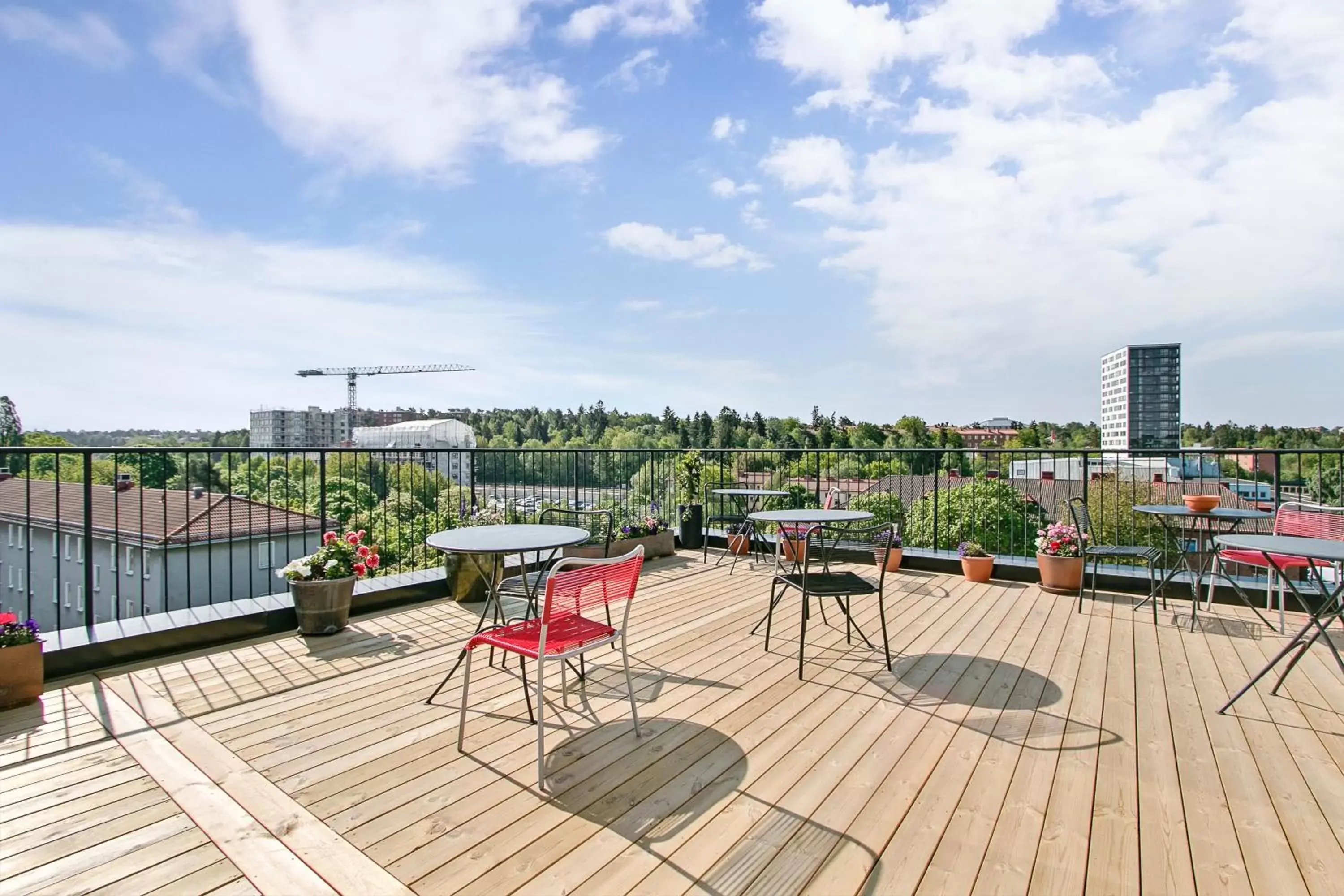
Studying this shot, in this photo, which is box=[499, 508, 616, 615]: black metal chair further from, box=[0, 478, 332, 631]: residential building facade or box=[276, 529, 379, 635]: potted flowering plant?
box=[0, 478, 332, 631]: residential building facade

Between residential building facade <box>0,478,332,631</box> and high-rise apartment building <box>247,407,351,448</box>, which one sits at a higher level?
high-rise apartment building <box>247,407,351,448</box>

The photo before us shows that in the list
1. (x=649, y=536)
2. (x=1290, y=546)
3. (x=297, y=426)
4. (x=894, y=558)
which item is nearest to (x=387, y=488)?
(x=649, y=536)

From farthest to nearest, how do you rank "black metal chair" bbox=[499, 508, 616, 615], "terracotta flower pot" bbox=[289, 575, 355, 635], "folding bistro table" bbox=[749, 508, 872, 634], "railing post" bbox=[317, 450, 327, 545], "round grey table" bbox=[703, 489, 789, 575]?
"round grey table" bbox=[703, 489, 789, 575], "railing post" bbox=[317, 450, 327, 545], "terracotta flower pot" bbox=[289, 575, 355, 635], "folding bistro table" bbox=[749, 508, 872, 634], "black metal chair" bbox=[499, 508, 616, 615]

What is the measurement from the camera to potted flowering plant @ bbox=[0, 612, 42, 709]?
2.71 meters

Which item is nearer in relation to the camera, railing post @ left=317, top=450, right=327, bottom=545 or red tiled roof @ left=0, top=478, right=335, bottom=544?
red tiled roof @ left=0, top=478, right=335, bottom=544

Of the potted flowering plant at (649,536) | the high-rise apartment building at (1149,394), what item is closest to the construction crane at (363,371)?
the high-rise apartment building at (1149,394)

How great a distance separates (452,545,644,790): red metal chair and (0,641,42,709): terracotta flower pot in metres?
1.94

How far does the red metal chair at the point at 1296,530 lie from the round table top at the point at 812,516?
2.28 metres

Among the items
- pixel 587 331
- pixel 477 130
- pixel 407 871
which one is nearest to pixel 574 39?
pixel 477 130

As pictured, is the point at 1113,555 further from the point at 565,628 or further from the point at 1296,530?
the point at 565,628

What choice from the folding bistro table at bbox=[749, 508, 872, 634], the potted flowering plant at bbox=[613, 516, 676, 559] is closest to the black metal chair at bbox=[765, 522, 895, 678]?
the folding bistro table at bbox=[749, 508, 872, 634]

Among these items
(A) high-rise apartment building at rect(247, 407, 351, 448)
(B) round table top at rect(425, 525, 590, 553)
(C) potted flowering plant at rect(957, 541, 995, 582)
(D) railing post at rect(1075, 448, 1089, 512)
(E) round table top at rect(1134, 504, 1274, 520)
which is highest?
(A) high-rise apartment building at rect(247, 407, 351, 448)

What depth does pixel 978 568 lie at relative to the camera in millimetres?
5438

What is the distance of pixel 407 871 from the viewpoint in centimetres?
167
